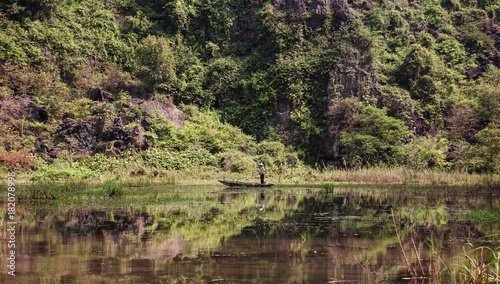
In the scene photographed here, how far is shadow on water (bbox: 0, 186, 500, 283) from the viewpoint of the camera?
6039 millimetres

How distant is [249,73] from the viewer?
44281 millimetres

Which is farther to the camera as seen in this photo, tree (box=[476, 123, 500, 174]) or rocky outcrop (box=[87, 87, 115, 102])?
rocky outcrop (box=[87, 87, 115, 102])

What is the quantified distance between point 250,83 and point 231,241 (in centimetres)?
3561

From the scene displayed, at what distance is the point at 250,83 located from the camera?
42844mm

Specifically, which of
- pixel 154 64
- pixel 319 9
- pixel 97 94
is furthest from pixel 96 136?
pixel 319 9

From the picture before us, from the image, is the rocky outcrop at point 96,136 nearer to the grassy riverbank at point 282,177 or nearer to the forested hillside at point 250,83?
the forested hillside at point 250,83

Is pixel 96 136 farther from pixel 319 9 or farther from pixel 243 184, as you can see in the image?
pixel 319 9

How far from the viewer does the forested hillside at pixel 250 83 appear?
31641 mm

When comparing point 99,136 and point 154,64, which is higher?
point 154,64

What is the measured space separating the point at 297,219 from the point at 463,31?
4968 centimetres

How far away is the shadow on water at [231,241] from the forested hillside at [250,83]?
61.5 ft

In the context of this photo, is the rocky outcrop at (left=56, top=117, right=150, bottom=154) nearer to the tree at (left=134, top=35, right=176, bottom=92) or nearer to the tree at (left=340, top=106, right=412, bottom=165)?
the tree at (left=134, top=35, right=176, bottom=92)

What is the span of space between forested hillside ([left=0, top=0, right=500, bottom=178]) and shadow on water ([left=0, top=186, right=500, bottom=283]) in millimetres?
18747

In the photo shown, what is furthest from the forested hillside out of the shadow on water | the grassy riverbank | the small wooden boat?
the shadow on water
